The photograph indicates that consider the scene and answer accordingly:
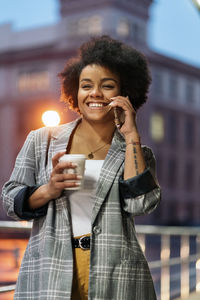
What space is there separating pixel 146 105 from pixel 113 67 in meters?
31.8

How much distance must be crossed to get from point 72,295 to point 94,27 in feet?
113

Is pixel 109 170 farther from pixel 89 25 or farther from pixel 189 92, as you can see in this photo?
pixel 189 92

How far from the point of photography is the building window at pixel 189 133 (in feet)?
122

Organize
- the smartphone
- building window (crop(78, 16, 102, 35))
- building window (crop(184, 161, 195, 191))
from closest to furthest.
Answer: the smartphone
building window (crop(78, 16, 102, 35))
building window (crop(184, 161, 195, 191))

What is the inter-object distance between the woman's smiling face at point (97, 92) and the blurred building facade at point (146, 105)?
103 feet

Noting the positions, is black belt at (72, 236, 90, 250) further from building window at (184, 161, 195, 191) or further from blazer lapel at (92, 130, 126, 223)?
building window at (184, 161, 195, 191)

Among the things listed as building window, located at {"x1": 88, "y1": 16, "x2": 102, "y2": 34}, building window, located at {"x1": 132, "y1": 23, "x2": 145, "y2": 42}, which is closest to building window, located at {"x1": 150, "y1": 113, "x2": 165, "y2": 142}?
building window, located at {"x1": 132, "y1": 23, "x2": 145, "y2": 42}

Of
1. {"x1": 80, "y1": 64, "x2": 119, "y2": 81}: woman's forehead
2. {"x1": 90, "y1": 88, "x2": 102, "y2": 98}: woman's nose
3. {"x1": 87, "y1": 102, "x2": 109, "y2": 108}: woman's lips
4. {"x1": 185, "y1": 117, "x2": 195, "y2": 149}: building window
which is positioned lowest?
{"x1": 87, "y1": 102, "x2": 109, "y2": 108}: woman's lips

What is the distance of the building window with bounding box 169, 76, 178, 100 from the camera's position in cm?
3628

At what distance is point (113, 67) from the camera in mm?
1762

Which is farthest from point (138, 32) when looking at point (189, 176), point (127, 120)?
point (127, 120)

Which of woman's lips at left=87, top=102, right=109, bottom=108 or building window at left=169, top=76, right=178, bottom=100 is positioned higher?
building window at left=169, top=76, right=178, bottom=100

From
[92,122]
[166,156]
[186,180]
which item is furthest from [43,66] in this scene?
[92,122]

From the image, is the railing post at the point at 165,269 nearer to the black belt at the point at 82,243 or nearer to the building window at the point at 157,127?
the black belt at the point at 82,243
